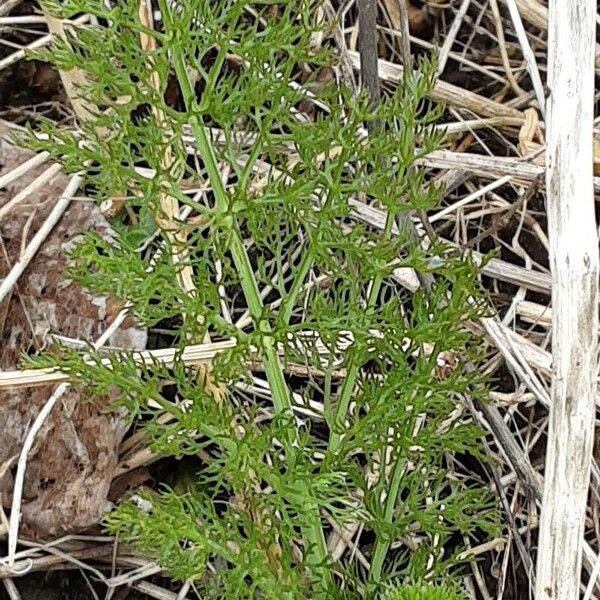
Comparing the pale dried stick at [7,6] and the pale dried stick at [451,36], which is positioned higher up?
the pale dried stick at [7,6]

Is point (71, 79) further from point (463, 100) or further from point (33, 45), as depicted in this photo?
point (463, 100)

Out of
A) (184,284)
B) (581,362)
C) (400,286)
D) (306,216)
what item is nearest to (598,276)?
(581,362)

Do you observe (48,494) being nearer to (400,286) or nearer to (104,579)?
(104,579)

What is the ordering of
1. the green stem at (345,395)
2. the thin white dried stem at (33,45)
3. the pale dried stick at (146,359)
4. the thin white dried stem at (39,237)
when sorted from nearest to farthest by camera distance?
the green stem at (345,395)
the pale dried stick at (146,359)
the thin white dried stem at (39,237)
the thin white dried stem at (33,45)

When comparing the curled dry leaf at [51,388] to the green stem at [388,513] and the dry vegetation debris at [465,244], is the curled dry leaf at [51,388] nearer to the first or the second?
the dry vegetation debris at [465,244]

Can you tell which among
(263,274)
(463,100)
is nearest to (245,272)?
(263,274)

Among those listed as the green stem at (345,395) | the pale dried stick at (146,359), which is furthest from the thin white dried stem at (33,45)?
the green stem at (345,395)

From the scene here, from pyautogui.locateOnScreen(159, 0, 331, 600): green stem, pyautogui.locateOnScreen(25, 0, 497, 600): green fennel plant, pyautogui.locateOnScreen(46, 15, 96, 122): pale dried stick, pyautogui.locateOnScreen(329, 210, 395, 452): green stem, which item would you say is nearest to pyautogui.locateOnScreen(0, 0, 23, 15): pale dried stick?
pyautogui.locateOnScreen(46, 15, 96, 122): pale dried stick
